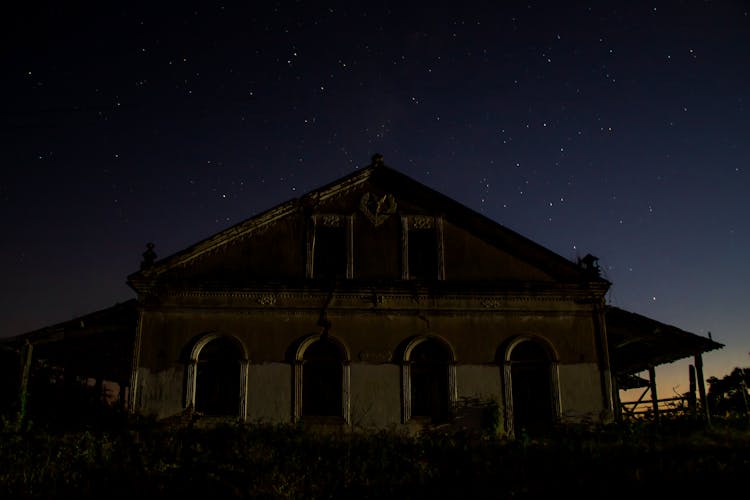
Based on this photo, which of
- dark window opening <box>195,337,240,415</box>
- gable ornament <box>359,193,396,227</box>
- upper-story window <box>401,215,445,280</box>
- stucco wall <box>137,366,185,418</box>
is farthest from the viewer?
gable ornament <box>359,193,396,227</box>

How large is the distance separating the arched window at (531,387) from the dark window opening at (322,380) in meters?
4.40

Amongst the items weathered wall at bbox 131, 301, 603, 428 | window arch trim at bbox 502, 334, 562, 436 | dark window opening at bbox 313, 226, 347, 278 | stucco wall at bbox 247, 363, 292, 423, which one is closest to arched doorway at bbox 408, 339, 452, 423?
weathered wall at bbox 131, 301, 603, 428

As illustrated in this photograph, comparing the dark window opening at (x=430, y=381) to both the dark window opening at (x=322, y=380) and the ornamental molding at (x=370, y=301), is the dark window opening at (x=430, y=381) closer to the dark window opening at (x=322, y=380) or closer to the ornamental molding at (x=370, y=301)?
the ornamental molding at (x=370, y=301)

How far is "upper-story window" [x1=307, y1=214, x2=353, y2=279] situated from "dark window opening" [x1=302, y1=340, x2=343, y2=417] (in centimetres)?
192

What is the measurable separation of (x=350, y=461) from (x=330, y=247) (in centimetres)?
633

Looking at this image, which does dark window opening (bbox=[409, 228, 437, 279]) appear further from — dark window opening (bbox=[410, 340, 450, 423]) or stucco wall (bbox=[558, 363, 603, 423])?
stucco wall (bbox=[558, 363, 603, 423])

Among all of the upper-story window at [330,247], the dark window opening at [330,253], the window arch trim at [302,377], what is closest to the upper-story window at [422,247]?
the upper-story window at [330,247]

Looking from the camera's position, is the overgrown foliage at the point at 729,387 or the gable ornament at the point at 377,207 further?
the overgrown foliage at the point at 729,387

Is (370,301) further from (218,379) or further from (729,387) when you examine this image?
(729,387)

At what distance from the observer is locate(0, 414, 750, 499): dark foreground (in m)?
10.9

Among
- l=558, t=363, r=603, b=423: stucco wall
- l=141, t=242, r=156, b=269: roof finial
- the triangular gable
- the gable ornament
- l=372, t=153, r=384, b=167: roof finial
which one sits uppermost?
l=372, t=153, r=384, b=167: roof finial

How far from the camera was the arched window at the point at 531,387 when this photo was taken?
16000 millimetres

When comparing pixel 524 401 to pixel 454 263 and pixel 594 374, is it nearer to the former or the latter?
pixel 594 374

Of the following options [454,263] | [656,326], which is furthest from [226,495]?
[656,326]
